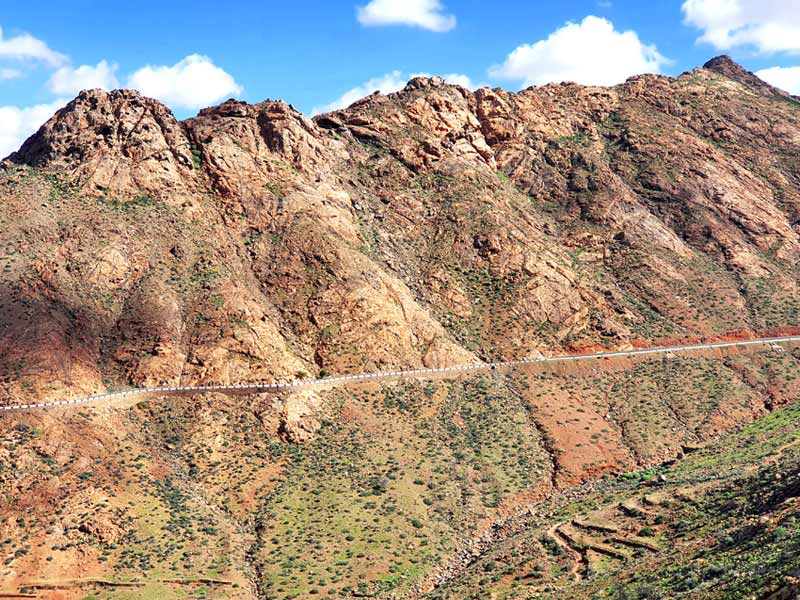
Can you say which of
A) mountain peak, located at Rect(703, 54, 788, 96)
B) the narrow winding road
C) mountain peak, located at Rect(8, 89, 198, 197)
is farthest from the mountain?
mountain peak, located at Rect(703, 54, 788, 96)

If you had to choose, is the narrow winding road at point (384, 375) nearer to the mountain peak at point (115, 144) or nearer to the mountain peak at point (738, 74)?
the mountain peak at point (115, 144)

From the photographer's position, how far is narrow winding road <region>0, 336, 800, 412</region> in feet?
190

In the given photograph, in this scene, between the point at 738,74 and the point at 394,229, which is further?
the point at 738,74

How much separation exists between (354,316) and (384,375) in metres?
6.05

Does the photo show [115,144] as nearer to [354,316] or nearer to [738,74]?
[354,316]

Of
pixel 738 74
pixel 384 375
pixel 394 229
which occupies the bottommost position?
pixel 384 375

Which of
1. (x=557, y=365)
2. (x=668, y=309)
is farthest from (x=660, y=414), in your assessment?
(x=668, y=309)

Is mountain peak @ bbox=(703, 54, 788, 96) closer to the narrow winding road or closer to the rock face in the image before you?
the rock face

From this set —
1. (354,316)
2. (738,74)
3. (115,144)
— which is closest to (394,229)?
(354,316)

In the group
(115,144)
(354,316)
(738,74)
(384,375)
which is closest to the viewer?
(384,375)

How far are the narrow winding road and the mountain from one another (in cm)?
94

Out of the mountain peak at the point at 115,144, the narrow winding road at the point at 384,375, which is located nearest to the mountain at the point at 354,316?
the mountain peak at the point at 115,144

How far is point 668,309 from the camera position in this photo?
86.1 m

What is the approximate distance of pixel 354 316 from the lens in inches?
2793
